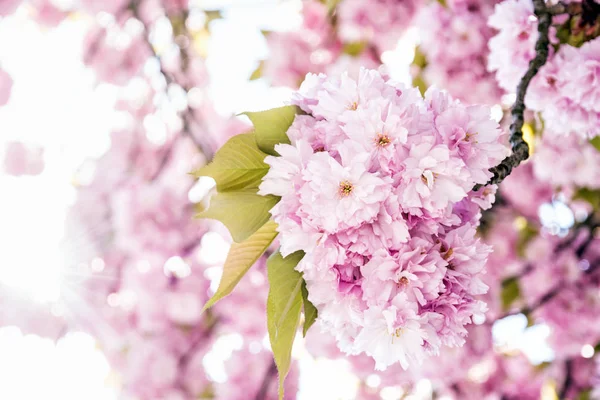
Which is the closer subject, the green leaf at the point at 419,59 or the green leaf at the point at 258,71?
the green leaf at the point at 419,59

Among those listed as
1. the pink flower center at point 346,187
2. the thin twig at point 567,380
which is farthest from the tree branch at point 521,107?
the thin twig at point 567,380

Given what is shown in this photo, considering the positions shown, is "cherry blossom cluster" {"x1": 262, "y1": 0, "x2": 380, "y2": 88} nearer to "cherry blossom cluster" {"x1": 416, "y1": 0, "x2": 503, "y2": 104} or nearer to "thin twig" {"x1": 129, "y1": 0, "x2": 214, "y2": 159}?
"thin twig" {"x1": 129, "y1": 0, "x2": 214, "y2": 159}

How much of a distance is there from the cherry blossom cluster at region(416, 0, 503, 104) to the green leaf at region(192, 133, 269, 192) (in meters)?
0.94

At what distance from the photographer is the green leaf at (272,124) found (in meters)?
0.64

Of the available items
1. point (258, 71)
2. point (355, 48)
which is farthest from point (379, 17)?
point (258, 71)

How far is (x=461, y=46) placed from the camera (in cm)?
143

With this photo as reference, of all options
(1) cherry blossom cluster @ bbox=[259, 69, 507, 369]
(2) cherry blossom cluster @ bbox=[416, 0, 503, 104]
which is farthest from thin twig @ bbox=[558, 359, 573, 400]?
(1) cherry blossom cluster @ bbox=[259, 69, 507, 369]

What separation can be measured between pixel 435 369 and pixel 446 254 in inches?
58.1

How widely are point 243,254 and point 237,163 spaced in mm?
122

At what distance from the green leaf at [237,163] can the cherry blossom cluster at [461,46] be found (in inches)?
37.1

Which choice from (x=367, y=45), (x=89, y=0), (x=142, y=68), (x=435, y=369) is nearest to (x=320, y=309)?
(x=435, y=369)

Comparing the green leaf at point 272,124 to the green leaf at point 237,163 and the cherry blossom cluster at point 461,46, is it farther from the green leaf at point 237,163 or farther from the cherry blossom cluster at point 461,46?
the cherry blossom cluster at point 461,46

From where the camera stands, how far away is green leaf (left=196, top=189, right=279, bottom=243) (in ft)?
2.18

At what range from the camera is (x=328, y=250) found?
1.91 ft
